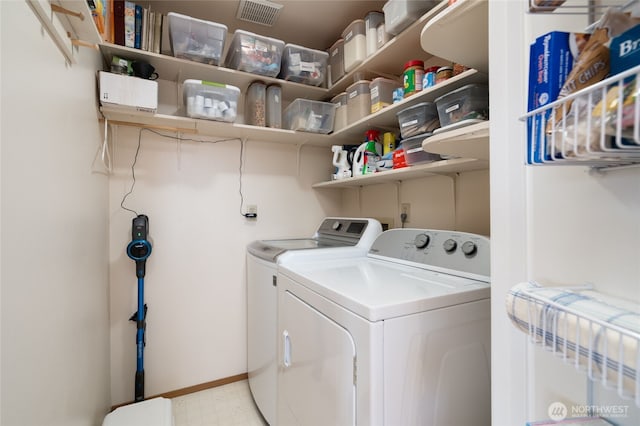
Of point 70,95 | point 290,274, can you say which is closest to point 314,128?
→ point 290,274

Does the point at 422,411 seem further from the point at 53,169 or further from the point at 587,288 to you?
the point at 53,169

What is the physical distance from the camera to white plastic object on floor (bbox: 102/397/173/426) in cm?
160

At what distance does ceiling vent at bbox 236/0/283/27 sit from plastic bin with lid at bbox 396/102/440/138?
1.23 metres

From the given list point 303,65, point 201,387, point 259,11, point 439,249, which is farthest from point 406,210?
point 201,387

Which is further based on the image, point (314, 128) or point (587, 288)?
point (314, 128)

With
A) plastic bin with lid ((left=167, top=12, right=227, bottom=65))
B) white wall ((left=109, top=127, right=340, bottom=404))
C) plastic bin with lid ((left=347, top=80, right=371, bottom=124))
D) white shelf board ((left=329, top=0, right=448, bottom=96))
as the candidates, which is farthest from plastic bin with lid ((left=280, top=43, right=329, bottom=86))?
white wall ((left=109, top=127, right=340, bottom=404))

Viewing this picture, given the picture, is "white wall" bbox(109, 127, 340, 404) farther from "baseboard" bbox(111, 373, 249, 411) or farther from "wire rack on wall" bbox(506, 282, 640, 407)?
"wire rack on wall" bbox(506, 282, 640, 407)

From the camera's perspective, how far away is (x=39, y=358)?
0.84 m

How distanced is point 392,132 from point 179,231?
5.86 feet

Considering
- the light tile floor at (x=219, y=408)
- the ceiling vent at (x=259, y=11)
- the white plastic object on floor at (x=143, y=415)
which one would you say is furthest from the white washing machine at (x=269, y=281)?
the ceiling vent at (x=259, y=11)

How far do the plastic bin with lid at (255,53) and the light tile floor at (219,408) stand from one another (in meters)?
2.39

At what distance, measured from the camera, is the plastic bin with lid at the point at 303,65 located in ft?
6.62

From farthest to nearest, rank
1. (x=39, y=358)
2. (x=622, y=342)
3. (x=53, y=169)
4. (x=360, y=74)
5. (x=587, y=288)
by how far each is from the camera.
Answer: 1. (x=360, y=74)
2. (x=53, y=169)
3. (x=39, y=358)
4. (x=587, y=288)
5. (x=622, y=342)

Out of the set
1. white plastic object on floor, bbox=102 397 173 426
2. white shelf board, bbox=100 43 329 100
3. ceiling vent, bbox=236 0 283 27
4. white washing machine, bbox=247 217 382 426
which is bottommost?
white plastic object on floor, bbox=102 397 173 426
